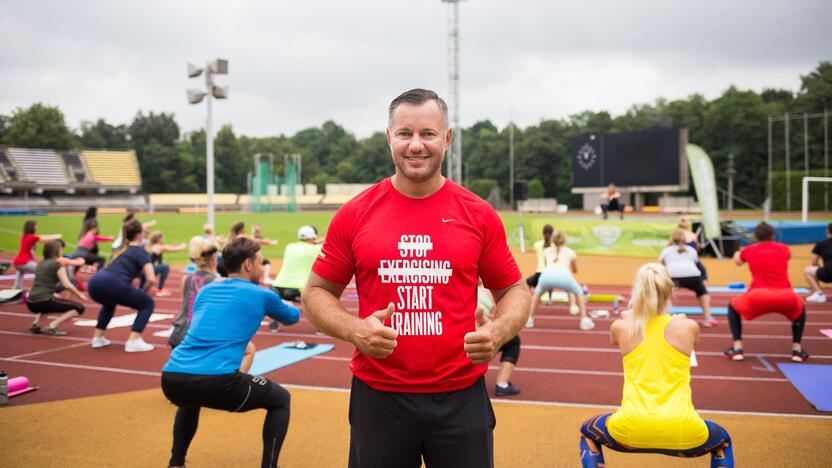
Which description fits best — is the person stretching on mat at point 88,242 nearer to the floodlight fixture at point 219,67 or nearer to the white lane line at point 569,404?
the floodlight fixture at point 219,67

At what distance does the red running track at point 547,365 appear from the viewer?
6.60 metres

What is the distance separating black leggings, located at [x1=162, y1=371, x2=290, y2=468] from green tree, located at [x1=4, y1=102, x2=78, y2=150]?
282ft

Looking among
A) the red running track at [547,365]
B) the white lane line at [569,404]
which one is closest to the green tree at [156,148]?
the red running track at [547,365]

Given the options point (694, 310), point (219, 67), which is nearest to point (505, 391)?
point (694, 310)

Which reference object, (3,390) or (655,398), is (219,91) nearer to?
(3,390)

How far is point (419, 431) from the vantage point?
226cm

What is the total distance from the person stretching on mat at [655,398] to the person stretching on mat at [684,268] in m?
6.55

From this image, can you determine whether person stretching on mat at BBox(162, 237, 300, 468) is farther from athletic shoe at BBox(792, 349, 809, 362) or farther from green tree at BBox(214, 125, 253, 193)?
green tree at BBox(214, 125, 253, 193)

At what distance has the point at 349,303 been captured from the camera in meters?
13.1

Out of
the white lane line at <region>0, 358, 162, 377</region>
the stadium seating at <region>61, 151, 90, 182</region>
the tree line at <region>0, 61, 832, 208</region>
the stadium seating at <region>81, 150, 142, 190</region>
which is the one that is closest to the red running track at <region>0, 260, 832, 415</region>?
the white lane line at <region>0, 358, 162, 377</region>

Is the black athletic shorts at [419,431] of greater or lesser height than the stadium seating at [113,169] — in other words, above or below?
below

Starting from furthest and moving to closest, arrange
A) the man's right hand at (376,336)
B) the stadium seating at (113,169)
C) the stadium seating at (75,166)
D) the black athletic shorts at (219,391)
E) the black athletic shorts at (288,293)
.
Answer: the stadium seating at (113,169), the stadium seating at (75,166), the black athletic shorts at (288,293), the black athletic shorts at (219,391), the man's right hand at (376,336)

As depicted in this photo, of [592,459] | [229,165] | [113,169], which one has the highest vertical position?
[229,165]

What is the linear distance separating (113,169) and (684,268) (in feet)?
262
